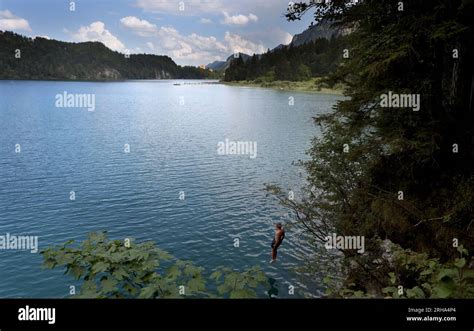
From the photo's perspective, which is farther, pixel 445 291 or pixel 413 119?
pixel 413 119

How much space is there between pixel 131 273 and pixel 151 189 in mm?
26025

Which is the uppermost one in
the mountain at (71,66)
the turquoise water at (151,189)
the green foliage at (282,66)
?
the green foliage at (282,66)

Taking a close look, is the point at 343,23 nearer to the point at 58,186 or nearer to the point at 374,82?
the point at 374,82

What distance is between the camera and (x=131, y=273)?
242 inches

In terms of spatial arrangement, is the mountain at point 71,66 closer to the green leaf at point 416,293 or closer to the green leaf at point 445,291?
the green leaf at point 416,293

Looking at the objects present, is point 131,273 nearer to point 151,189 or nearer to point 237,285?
point 237,285

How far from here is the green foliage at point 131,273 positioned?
5082 mm

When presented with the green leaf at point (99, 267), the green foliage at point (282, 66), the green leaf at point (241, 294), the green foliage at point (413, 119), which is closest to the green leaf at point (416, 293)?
the green leaf at point (241, 294)

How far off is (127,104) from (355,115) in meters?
80.3

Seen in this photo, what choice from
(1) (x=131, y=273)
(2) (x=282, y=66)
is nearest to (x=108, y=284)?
(1) (x=131, y=273)

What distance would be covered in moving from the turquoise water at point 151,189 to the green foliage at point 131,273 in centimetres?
1287

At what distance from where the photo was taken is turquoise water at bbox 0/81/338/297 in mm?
20938

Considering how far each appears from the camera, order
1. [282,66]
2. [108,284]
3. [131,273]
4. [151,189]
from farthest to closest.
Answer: [282,66], [151,189], [131,273], [108,284]
